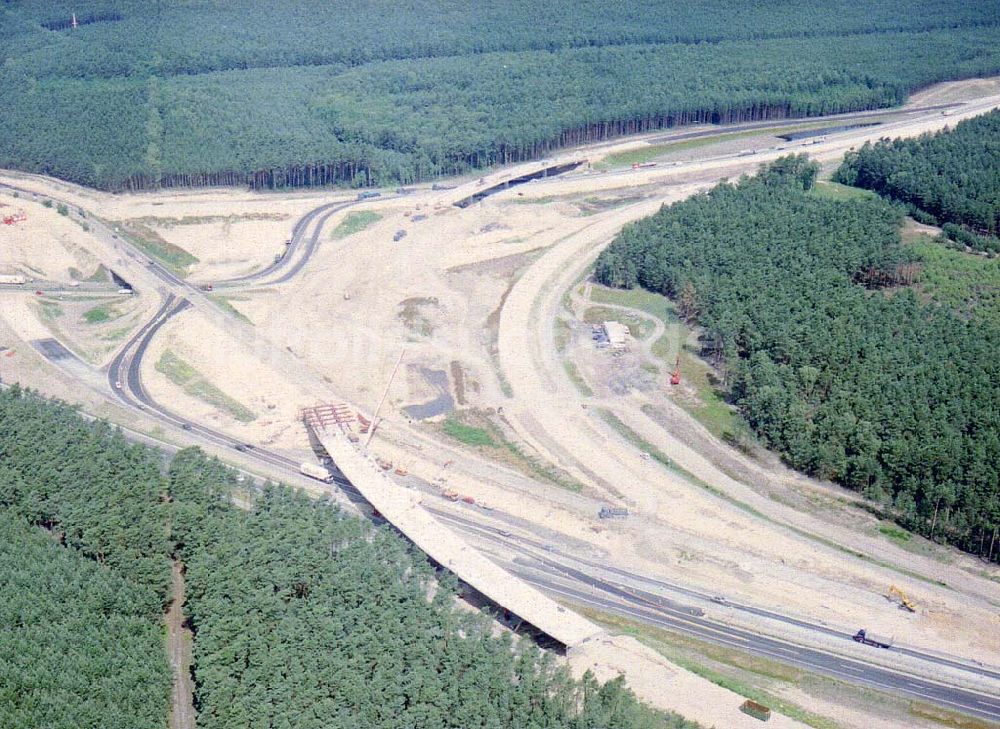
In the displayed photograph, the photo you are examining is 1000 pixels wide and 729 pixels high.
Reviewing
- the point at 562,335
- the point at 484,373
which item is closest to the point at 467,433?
the point at 484,373

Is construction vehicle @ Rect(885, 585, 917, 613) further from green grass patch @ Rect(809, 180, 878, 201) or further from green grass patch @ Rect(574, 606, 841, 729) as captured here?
green grass patch @ Rect(809, 180, 878, 201)

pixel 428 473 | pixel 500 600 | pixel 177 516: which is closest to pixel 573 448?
pixel 428 473

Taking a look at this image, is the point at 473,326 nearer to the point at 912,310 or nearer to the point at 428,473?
the point at 428,473

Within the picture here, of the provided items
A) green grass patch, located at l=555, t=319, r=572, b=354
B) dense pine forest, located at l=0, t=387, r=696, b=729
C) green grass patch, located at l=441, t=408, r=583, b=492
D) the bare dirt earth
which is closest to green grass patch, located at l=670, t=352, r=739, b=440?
the bare dirt earth

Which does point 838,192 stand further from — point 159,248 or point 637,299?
point 159,248

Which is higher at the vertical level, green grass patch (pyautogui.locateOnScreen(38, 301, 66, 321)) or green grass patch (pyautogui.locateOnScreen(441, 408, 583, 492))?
green grass patch (pyautogui.locateOnScreen(38, 301, 66, 321))

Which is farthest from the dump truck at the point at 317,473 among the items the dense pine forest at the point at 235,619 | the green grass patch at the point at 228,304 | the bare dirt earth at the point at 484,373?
the green grass patch at the point at 228,304

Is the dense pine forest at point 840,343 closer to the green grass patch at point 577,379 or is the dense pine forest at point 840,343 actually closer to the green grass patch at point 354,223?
the green grass patch at point 577,379
